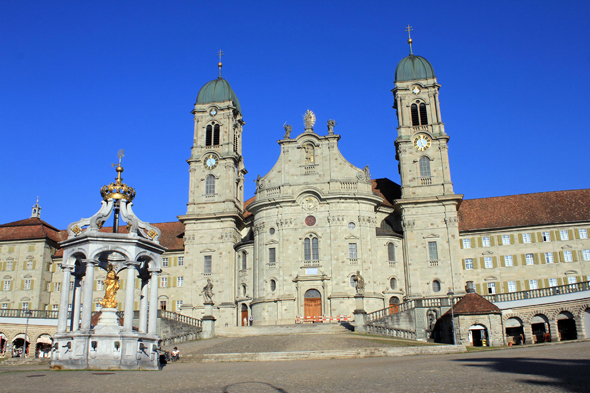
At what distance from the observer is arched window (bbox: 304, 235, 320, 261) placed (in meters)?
51.9

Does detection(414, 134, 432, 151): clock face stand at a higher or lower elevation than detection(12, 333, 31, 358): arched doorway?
higher

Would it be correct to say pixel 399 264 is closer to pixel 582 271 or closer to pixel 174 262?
pixel 582 271

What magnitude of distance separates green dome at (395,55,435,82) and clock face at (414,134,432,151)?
690 cm

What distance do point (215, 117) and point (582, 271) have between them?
1580 inches

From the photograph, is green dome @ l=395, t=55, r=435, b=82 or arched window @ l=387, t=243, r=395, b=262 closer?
arched window @ l=387, t=243, r=395, b=262

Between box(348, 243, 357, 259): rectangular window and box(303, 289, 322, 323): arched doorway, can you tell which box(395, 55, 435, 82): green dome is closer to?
box(348, 243, 357, 259): rectangular window

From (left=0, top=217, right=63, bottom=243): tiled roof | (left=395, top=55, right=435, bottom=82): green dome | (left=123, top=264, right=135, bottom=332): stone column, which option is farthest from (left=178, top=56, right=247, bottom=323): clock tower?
(left=123, top=264, right=135, bottom=332): stone column

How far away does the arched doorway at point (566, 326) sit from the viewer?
40.0 meters

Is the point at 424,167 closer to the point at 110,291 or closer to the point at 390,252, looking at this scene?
the point at 390,252

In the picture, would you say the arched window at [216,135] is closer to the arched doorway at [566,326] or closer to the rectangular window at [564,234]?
the rectangular window at [564,234]

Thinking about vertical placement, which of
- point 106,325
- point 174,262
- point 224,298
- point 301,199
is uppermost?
point 301,199

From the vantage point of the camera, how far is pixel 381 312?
44594 millimetres

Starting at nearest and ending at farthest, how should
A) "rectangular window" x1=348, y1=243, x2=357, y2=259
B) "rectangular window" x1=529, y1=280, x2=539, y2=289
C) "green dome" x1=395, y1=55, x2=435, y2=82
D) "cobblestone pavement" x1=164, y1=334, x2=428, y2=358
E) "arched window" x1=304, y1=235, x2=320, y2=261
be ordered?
"cobblestone pavement" x1=164, y1=334, x2=428, y2=358 → "rectangular window" x1=348, y1=243, x2=357, y2=259 → "rectangular window" x1=529, y1=280, x2=539, y2=289 → "arched window" x1=304, y1=235, x2=320, y2=261 → "green dome" x1=395, y1=55, x2=435, y2=82

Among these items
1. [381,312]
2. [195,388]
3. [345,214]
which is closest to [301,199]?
[345,214]
